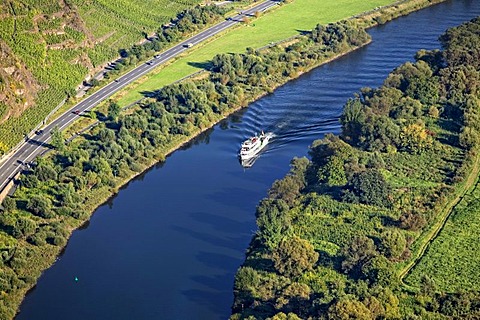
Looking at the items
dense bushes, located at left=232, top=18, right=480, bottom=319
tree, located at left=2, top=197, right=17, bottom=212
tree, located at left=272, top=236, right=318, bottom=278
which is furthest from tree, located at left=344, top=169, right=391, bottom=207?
tree, located at left=2, top=197, right=17, bottom=212

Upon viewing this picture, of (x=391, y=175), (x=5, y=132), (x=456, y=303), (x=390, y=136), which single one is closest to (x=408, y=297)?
(x=456, y=303)

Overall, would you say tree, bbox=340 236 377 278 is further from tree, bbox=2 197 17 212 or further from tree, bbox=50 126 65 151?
tree, bbox=50 126 65 151

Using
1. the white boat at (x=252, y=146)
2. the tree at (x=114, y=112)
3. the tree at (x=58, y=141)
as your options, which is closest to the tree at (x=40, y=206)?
the tree at (x=58, y=141)

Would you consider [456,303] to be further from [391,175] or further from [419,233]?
[391,175]

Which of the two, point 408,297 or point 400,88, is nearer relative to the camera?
point 408,297

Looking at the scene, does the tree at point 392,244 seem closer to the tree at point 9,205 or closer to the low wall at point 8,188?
the tree at point 9,205

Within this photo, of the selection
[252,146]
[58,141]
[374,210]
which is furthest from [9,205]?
[374,210]

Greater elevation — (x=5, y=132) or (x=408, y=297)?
(x=5, y=132)
